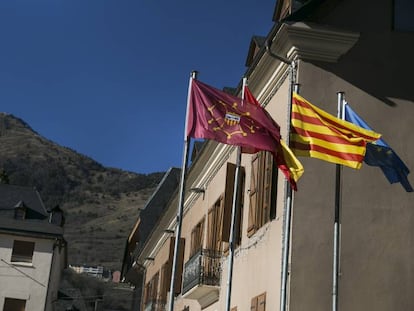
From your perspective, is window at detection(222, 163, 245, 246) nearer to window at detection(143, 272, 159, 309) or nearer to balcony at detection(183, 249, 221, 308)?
balcony at detection(183, 249, 221, 308)

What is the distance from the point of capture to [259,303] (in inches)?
552

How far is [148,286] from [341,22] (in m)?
23.5

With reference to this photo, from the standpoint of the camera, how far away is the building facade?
12.8 m

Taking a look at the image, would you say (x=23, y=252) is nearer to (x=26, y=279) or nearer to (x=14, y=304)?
(x=26, y=279)

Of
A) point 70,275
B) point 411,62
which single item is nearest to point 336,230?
point 411,62

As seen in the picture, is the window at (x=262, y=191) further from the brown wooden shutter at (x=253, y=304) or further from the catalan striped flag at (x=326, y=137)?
the catalan striped flag at (x=326, y=137)

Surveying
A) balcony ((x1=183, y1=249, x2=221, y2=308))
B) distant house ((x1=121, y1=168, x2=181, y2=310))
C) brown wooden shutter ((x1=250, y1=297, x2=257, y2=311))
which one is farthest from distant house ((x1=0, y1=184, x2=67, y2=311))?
brown wooden shutter ((x1=250, y1=297, x2=257, y2=311))

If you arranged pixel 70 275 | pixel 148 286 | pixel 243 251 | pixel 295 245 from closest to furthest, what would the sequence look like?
pixel 295 245 < pixel 243 251 < pixel 148 286 < pixel 70 275

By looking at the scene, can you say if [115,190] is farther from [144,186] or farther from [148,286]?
[148,286]

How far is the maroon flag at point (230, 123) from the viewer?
11203 millimetres

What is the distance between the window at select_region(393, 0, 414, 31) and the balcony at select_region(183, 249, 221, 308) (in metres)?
7.21

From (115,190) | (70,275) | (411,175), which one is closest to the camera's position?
(411,175)

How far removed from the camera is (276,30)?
1392cm

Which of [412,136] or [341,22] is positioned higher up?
[341,22]
